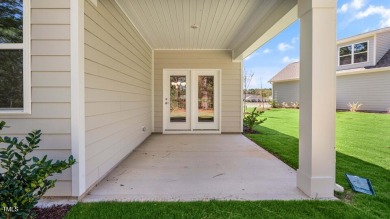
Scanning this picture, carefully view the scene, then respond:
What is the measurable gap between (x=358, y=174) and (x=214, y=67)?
4816mm

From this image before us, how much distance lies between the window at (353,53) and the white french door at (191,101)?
11013mm

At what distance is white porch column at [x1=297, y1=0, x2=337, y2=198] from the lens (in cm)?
250

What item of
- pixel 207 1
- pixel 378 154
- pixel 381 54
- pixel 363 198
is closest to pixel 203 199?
pixel 363 198

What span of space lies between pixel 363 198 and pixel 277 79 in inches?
686

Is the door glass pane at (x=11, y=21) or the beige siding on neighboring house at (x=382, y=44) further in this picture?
the beige siding on neighboring house at (x=382, y=44)

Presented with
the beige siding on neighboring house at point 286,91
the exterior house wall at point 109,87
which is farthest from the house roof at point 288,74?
the exterior house wall at point 109,87

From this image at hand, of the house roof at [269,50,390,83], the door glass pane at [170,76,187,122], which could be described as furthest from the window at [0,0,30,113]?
the house roof at [269,50,390,83]

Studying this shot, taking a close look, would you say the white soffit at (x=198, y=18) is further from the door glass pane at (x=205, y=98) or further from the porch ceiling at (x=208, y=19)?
the door glass pane at (x=205, y=98)

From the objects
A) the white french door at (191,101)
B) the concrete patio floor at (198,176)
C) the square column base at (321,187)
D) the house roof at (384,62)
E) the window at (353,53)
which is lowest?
the concrete patio floor at (198,176)

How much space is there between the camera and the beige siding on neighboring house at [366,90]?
1202 centimetres

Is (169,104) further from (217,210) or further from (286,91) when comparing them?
(286,91)

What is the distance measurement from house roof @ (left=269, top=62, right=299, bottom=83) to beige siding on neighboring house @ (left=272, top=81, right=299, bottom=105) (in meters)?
0.42

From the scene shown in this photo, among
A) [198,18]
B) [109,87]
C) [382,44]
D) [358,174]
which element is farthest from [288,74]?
[109,87]

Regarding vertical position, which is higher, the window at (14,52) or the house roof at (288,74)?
the house roof at (288,74)
